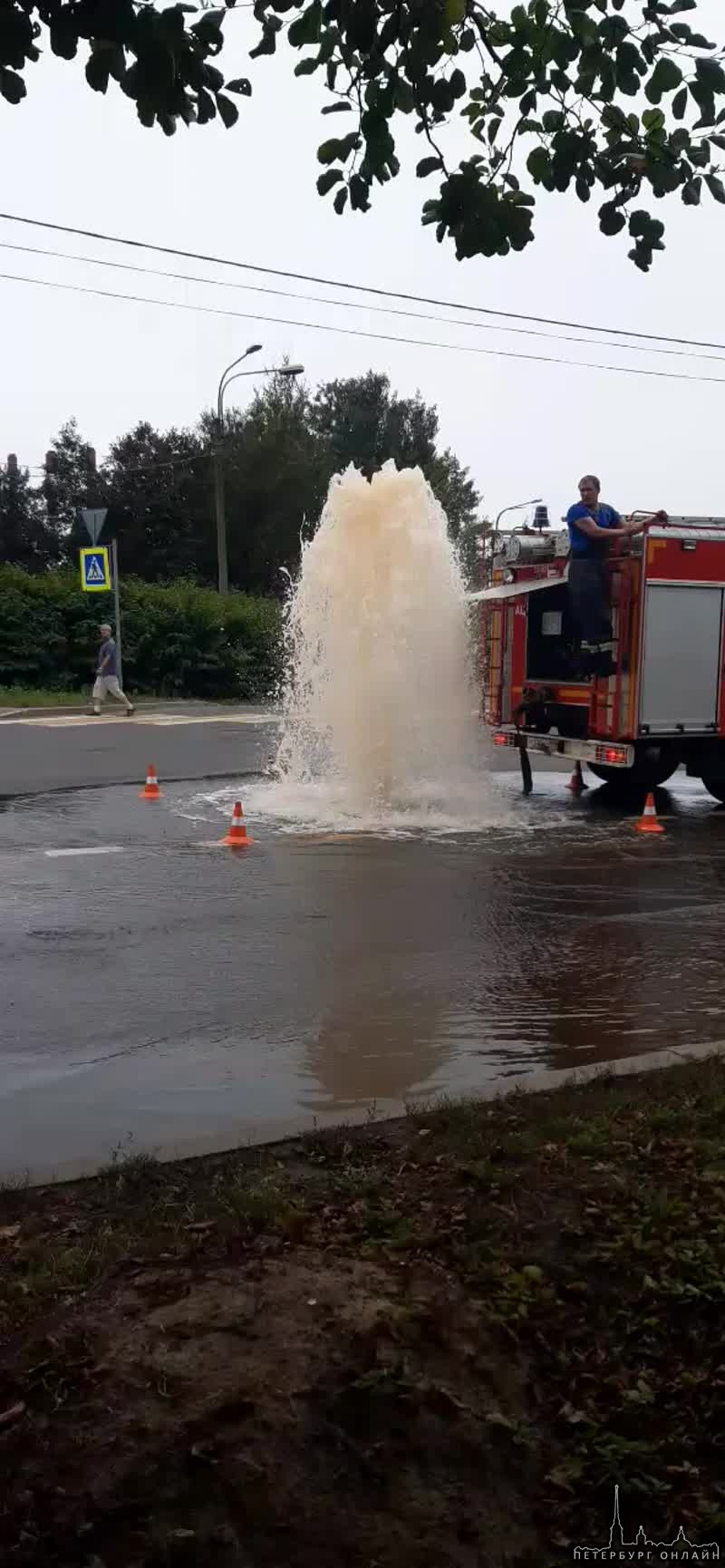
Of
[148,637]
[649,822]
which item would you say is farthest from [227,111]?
[148,637]

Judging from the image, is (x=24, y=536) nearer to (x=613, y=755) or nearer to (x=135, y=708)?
(x=135, y=708)

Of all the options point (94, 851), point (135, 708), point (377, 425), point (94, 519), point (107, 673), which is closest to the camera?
point (94, 851)

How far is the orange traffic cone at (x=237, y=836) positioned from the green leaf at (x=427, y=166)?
23.7 feet

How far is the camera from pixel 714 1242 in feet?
12.3

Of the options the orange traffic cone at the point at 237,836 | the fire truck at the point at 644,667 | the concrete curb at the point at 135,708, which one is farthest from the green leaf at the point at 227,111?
the concrete curb at the point at 135,708

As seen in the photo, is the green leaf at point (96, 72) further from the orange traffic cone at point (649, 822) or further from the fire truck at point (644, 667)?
the fire truck at point (644, 667)

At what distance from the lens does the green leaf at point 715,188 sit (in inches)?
180

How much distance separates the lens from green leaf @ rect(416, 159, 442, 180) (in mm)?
4633

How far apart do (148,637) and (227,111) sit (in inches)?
1120

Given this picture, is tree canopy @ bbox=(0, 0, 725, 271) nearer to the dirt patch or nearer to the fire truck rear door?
the dirt patch

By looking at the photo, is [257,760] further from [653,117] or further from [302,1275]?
[302,1275]

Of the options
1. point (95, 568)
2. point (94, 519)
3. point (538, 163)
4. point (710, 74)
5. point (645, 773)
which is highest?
point (94, 519)

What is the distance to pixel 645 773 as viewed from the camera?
47.4ft

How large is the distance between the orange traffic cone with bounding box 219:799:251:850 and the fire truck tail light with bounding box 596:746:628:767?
12.8 ft
